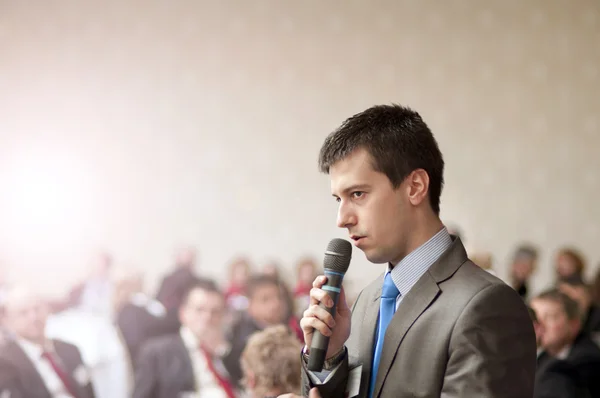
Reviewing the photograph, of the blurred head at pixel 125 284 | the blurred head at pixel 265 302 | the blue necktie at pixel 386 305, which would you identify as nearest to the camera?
the blue necktie at pixel 386 305

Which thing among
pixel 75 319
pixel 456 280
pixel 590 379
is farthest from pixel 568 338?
pixel 75 319

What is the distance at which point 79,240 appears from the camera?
9445 millimetres

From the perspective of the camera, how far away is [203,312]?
235 inches

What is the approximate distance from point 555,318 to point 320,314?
128 inches

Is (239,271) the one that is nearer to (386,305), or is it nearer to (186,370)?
(186,370)

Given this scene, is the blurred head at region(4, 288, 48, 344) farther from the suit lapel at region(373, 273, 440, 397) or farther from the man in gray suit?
the suit lapel at region(373, 273, 440, 397)

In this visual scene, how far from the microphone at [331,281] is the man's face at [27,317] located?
5.18 m

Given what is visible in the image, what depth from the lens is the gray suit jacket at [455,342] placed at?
1427mm

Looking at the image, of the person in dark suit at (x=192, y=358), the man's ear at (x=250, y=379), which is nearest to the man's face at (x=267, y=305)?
the person in dark suit at (x=192, y=358)

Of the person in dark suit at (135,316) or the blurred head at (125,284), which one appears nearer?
the person in dark suit at (135,316)

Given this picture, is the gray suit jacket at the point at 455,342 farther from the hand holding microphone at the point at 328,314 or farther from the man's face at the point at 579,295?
the man's face at the point at 579,295

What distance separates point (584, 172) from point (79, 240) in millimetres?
6669

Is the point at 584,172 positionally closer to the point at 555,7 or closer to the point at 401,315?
the point at 555,7

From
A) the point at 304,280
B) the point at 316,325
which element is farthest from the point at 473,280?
the point at 304,280
